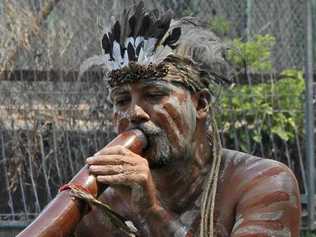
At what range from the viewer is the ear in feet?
12.4

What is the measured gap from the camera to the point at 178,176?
3.79 metres

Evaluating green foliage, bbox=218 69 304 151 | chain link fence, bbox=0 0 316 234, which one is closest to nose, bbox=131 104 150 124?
chain link fence, bbox=0 0 316 234

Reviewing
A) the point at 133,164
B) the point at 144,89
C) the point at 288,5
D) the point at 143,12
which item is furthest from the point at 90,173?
the point at 288,5

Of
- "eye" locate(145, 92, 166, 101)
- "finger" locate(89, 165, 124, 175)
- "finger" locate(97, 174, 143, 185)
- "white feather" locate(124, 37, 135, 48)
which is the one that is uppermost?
"white feather" locate(124, 37, 135, 48)

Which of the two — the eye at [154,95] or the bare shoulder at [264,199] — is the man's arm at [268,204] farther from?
the eye at [154,95]

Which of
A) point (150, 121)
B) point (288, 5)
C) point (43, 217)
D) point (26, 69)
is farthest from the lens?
point (288, 5)

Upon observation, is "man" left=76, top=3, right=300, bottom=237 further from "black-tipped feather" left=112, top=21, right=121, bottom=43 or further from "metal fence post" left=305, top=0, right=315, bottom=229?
"metal fence post" left=305, top=0, right=315, bottom=229

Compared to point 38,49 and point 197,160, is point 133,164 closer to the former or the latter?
point 197,160

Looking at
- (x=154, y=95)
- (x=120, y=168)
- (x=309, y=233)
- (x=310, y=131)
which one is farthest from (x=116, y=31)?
(x=309, y=233)

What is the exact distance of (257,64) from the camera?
23.0 ft

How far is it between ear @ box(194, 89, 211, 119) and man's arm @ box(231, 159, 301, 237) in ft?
0.93

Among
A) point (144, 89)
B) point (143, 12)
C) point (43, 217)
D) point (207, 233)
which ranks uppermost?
point (143, 12)

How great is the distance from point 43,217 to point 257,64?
399 centimetres

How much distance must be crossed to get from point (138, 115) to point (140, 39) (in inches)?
11.6
